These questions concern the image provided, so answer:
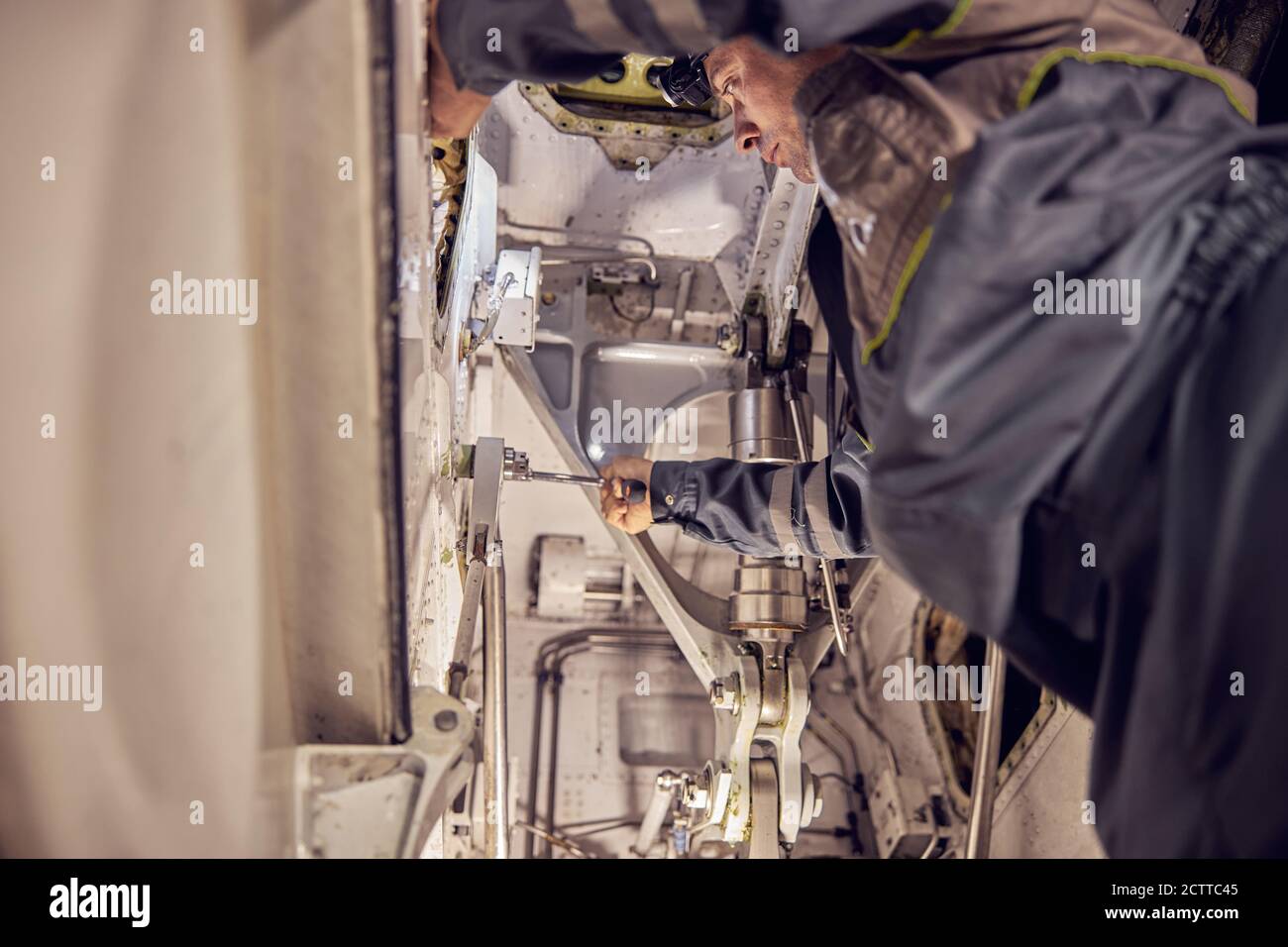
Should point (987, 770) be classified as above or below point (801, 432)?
below

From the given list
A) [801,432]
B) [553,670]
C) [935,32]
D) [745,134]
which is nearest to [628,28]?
[935,32]

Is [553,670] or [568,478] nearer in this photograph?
[568,478]

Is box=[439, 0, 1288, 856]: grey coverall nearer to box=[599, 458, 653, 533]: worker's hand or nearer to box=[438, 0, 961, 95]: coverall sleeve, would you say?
box=[438, 0, 961, 95]: coverall sleeve

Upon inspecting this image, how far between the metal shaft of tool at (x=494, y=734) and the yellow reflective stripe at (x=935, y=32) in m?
1.23

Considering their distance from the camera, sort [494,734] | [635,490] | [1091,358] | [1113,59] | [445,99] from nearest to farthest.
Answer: [1091,358], [1113,59], [445,99], [494,734], [635,490]

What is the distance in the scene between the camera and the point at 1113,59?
1092mm

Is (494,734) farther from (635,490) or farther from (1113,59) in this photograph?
(1113,59)

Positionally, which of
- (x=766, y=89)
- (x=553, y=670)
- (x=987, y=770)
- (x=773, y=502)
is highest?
(x=766, y=89)

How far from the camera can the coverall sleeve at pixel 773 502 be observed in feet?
6.80

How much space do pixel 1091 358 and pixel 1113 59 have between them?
38 centimetres

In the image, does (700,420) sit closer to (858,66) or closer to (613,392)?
(613,392)

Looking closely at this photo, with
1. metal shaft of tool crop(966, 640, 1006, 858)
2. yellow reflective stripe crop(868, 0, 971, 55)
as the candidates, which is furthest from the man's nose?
metal shaft of tool crop(966, 640, 1006, 858)

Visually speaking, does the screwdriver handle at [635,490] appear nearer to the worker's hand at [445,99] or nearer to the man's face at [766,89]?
the man's face at [766,89]

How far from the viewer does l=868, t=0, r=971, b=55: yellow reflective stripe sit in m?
1.08
